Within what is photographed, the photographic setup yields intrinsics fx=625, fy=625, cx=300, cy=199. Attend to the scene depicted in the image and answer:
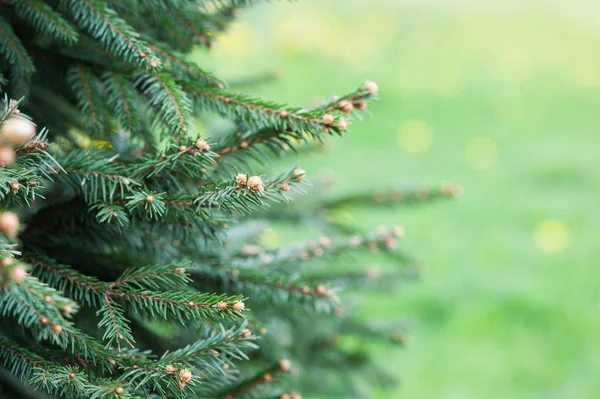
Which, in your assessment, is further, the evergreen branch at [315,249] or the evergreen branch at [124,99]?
the evergreen branch at [315,249]

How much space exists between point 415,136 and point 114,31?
3571 millimetres

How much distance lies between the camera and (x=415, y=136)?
4246mm

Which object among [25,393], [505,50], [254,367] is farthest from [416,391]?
[505,50]

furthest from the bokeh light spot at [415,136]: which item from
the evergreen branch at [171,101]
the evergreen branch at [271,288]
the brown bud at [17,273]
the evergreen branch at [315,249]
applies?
the brown bud at [17,273]

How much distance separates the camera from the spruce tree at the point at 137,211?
71cm

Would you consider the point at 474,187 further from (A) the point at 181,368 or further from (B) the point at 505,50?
(A) the point at 181,368

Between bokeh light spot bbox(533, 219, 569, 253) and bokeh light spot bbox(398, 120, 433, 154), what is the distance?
3.28ft

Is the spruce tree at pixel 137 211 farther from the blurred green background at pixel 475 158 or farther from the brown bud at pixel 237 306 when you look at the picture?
the blurred green background at pixel 475 158

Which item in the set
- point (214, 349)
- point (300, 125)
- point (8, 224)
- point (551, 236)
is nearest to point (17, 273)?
point (8, 224)

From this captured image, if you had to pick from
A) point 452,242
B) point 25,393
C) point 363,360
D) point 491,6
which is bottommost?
point 25,393

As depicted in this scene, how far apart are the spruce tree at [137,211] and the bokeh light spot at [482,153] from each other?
293cm

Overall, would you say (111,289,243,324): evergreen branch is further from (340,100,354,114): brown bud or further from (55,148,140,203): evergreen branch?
(340,100,354,114): brown bud

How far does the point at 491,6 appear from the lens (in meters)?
6.10

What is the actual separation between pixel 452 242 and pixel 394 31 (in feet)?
9.29
